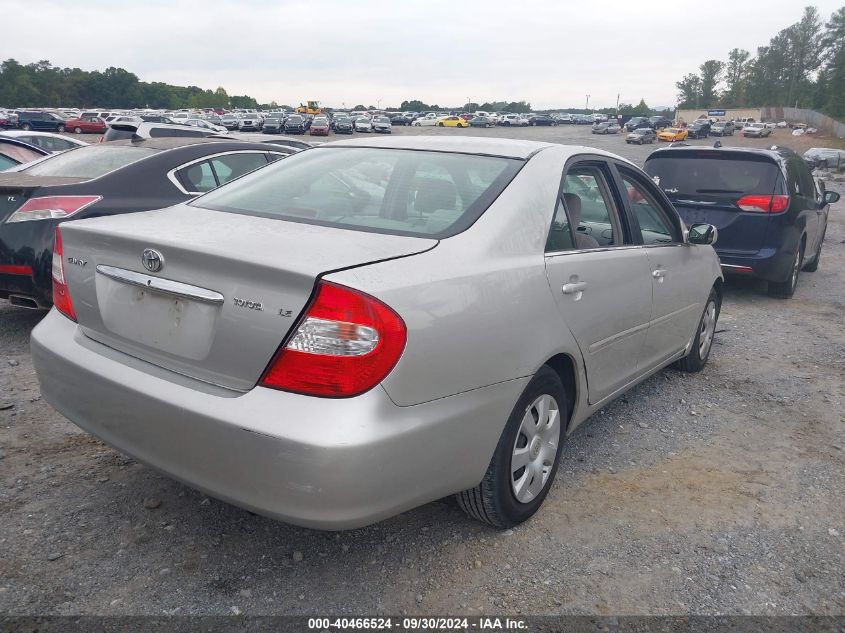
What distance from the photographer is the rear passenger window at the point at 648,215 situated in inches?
154

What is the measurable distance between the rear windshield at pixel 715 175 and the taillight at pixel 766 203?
69 millimetres

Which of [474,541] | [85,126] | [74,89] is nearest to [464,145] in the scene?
[474,541]

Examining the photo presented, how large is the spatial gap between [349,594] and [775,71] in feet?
442

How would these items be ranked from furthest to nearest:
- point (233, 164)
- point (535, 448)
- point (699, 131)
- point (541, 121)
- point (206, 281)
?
1. point (541, 121)
2. point (699, 131)
3. point (233, 164)
4. point (535, 448)
5. point (206, 281)

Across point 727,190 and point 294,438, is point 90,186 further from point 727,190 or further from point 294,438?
point 727,190

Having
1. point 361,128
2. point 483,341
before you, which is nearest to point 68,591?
point 483,341

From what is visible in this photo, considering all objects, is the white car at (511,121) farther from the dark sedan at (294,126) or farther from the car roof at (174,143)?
the car roof at (174,143)

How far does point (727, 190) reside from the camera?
Result: 741 centimetres

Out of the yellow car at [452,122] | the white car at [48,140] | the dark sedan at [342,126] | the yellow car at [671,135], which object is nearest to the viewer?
the white car at [48,140]

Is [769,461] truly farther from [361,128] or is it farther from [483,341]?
[361,128]

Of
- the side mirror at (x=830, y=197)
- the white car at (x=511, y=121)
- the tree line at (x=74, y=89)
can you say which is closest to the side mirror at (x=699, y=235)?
the side mirror at (x=830, y=197)

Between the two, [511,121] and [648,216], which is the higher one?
[648,216]

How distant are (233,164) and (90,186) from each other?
125cm

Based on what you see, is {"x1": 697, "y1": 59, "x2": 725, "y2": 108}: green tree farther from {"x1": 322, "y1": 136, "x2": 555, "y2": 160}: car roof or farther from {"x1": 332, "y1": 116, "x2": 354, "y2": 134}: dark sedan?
{"x1": 322, "y1": 136, "x2": 555, "y2": 160}: car roof
